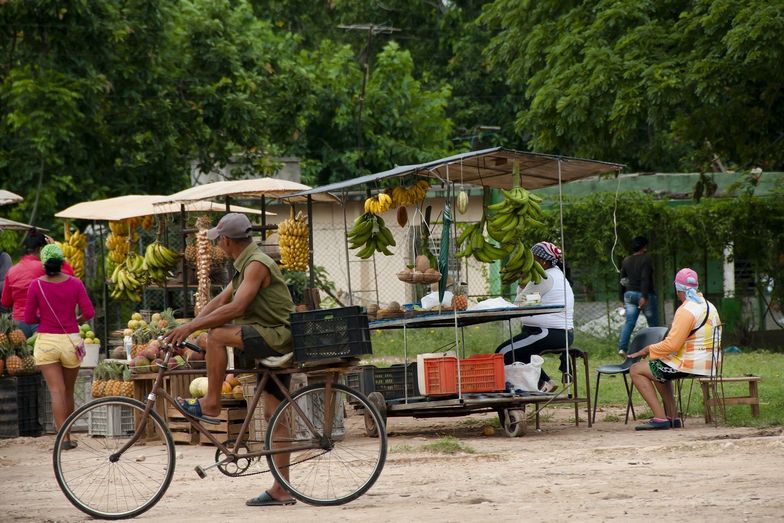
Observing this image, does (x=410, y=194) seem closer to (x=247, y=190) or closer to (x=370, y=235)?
(x=370, y=235)

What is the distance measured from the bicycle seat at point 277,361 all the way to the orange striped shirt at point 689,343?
16.1ft

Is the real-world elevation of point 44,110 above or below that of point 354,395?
above

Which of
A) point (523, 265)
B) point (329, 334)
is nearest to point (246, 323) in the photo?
point (329, 334)

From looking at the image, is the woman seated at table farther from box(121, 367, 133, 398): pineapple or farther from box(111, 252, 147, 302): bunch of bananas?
box(111, 252, 147, 302): bunch of bananas

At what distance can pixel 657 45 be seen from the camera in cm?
1805

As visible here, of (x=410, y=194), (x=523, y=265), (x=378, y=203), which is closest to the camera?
(x=523, y=265)

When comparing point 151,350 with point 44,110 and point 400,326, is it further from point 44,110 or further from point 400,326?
point 44,110

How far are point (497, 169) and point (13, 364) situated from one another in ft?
19.4

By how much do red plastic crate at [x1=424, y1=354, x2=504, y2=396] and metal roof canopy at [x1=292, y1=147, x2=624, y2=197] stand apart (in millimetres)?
1855

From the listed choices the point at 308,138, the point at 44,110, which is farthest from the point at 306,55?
the point at 44,110

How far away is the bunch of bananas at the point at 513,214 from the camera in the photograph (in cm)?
1227

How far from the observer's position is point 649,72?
17.3 meters

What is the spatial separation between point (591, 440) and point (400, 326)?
2.20 meters

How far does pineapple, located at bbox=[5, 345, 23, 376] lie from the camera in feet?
46.4
